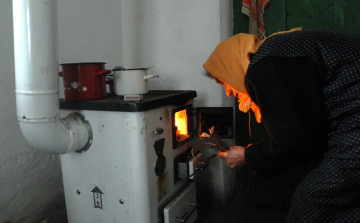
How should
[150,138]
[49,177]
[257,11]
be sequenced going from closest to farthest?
1. [150,138]
2. [49,177]
3. [257,11]

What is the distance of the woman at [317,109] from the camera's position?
88cm

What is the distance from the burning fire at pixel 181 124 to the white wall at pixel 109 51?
1.37 ft

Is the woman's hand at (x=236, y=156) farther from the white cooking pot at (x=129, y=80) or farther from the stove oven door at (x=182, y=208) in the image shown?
the white cooking pot at (x=129, y=80)

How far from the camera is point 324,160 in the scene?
96cm

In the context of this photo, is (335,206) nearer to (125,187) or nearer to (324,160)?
(324,160)

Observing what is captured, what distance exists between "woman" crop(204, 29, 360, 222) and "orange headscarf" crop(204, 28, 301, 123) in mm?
114

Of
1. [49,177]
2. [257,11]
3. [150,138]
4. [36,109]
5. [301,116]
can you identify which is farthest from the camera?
[257,11]

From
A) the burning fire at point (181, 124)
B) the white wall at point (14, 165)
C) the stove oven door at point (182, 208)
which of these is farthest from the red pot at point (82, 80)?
the stove oven door at point (182, 208)

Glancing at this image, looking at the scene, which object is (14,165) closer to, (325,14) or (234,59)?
(234,59)

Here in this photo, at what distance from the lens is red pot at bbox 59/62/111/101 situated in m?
1.24

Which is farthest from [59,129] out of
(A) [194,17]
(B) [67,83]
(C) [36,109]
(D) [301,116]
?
(A) [194,17]

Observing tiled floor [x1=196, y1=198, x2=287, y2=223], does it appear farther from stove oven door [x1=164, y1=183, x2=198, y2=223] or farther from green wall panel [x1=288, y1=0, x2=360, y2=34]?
green wall panel [x1=288, y1=0, x2=360, y2=34]

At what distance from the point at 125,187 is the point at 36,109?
46cm

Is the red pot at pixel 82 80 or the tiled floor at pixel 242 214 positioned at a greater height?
the red pot at pixel 82 80
